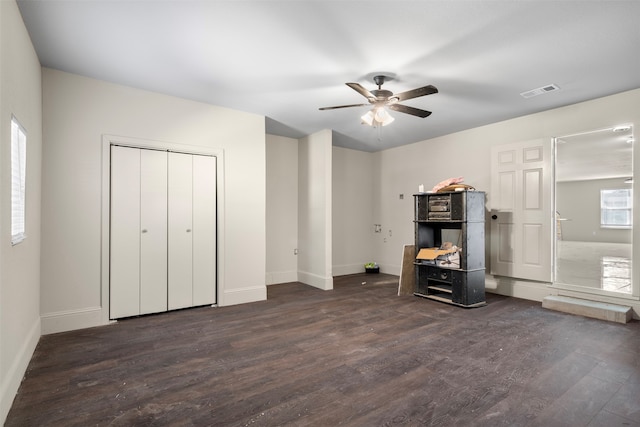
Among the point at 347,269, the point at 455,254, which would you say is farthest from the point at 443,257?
the point at 347,269

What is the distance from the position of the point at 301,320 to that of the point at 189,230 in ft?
5.86

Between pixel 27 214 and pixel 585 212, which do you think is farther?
pixel 585 212

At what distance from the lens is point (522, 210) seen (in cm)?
448

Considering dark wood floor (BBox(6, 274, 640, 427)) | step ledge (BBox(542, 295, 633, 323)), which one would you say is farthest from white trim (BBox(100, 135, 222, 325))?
step ledge (BBox(542, 295, 633, 323))

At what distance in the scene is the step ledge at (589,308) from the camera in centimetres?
344

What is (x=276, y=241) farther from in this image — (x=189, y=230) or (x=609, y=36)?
(x=609, y=36)

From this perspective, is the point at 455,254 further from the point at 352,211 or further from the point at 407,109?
the point at 352,211

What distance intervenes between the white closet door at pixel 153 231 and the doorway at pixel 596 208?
5872mm

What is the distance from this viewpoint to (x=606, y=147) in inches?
254

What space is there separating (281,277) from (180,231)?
7.34ft

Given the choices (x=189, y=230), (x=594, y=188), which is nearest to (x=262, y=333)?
(x=189, y=230)

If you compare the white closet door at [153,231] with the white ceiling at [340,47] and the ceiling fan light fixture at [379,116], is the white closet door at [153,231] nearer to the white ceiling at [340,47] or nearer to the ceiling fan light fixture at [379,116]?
the white ceiling at [340,47]

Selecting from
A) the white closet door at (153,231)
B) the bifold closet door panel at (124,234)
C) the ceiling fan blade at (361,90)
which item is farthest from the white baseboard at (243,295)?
the ceiling fan blade at (361,90)

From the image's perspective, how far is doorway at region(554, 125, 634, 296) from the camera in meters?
5.81
